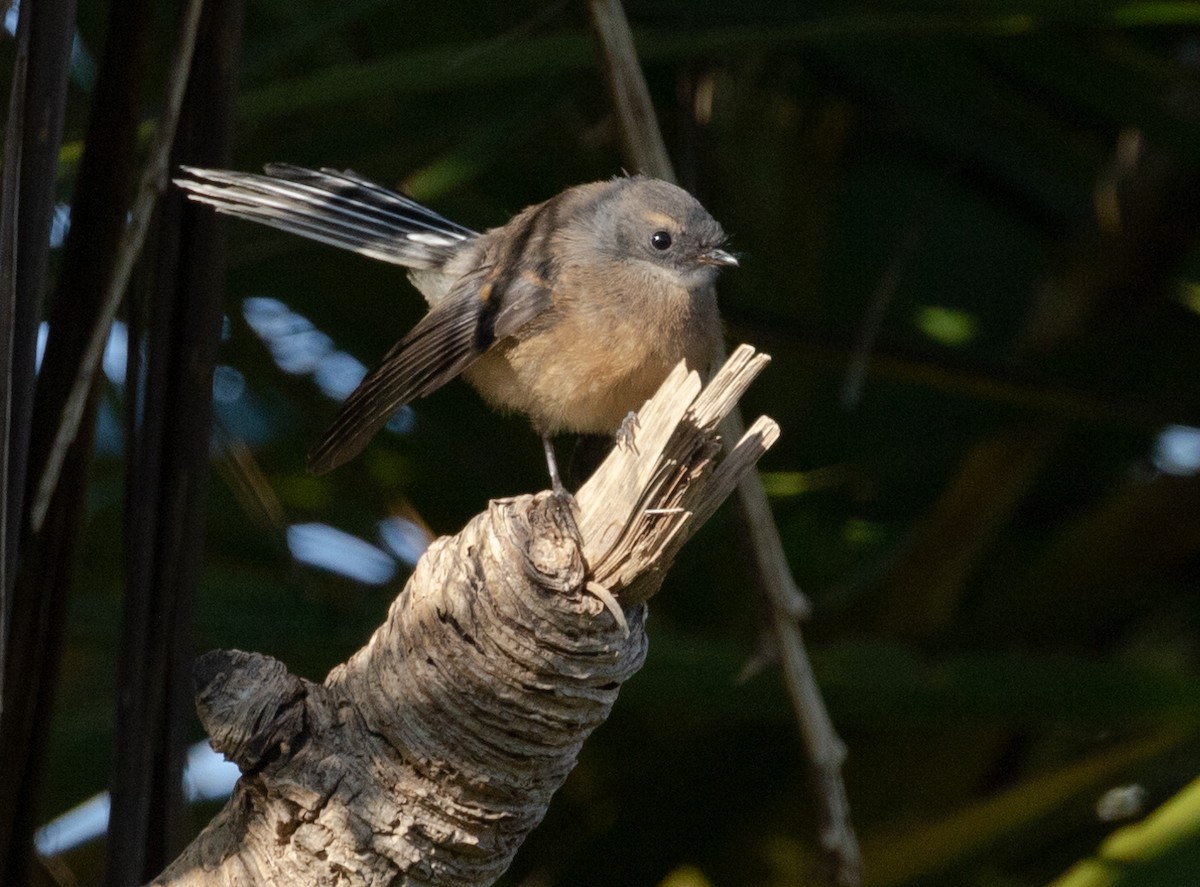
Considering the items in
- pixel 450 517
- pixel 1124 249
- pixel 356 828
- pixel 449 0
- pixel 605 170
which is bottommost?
pixel 356 828

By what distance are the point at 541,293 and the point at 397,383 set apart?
0.42 metres

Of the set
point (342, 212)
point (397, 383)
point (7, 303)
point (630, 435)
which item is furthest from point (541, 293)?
point (7, 303)

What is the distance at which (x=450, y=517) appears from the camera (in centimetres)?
513

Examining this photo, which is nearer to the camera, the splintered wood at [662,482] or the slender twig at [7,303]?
the slender twig at [7,303]

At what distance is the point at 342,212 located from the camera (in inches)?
140

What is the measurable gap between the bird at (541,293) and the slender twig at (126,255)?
16.7 inches

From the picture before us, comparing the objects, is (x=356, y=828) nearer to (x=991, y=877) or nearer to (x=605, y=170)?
(x=991, y=877)

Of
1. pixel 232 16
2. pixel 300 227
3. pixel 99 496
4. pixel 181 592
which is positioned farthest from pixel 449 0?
pixel 181 592

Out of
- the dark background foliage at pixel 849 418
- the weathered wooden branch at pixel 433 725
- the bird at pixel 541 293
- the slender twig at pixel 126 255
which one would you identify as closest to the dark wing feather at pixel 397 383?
the bird at pixel 541 293

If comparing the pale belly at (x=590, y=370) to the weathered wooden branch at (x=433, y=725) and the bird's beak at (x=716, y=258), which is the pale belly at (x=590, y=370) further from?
the weathered wooden branch at (x=433, y=725)

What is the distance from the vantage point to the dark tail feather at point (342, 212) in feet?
10.3

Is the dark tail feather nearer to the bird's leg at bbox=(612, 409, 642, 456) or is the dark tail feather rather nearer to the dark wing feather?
the dark wing feather

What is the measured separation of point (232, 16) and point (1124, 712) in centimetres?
291

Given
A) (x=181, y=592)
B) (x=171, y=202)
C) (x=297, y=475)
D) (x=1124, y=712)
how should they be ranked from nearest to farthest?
(x=181, y=592)
(x=171, y=202)
(x=1124, y=712)
(x=297, y=475)
